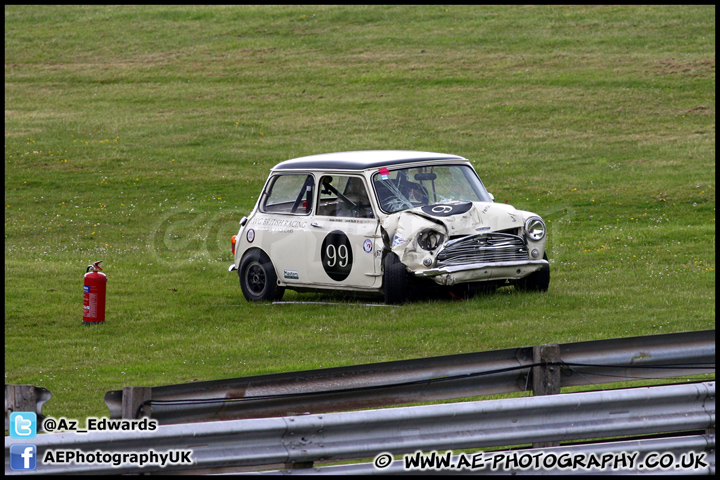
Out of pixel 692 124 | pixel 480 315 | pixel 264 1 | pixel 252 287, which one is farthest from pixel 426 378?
pixel 264 1

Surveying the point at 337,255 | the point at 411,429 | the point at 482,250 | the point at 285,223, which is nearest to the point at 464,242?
the point at 482,250

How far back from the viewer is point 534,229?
1226 cm

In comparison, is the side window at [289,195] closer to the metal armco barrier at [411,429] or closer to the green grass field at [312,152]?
the green grass field at [312,152]

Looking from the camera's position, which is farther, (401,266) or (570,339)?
(401,266)

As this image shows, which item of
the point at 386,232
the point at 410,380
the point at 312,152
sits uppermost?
the point at 312,152

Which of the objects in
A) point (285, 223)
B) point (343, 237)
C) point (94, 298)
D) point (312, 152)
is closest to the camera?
point (94, 298)

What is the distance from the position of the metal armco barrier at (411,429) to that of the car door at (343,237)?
6.71 metres

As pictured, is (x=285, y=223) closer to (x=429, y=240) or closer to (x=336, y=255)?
(x=336, y=255)

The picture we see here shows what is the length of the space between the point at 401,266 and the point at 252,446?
6924 mm

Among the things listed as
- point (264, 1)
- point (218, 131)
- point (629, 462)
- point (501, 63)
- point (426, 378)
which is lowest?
point (629, 462)

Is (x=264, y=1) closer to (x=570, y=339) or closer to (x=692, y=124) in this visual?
(x=692, y=124)

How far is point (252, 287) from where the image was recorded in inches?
531

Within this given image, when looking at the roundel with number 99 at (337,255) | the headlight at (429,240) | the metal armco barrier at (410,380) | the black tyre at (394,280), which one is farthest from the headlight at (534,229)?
the metal armco barrier at (410,380)

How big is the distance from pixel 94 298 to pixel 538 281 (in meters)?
5.63
